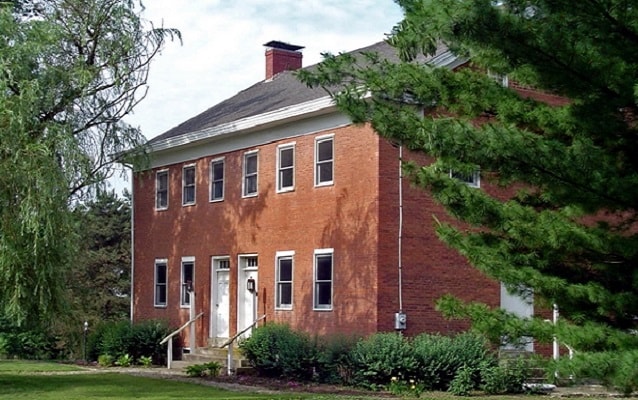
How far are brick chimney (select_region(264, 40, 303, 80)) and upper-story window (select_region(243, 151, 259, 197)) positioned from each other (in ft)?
21.9

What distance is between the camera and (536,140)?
12664mm

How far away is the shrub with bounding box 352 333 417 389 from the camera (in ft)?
71.4

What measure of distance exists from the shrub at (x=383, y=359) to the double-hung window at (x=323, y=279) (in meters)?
2.57

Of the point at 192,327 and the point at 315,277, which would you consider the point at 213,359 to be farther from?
the point at 315,277

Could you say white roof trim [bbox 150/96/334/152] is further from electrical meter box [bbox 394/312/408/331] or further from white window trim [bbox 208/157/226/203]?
electrical meter box [bbox 394/312/408/331]

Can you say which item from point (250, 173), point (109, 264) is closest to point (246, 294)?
point (250, 173)

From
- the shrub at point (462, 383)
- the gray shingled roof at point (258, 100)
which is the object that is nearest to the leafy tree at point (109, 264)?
the gray shingled roof at point (258, 100)

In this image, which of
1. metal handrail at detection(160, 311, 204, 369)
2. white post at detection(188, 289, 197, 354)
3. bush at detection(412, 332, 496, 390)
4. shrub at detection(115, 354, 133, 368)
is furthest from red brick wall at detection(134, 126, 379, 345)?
shrub at detection(115, 354, 133, 368)

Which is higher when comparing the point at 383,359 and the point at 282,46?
the point at 282,46

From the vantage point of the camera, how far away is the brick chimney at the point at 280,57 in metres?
34.3

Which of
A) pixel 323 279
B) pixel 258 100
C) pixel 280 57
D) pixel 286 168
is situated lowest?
pixel 323 279

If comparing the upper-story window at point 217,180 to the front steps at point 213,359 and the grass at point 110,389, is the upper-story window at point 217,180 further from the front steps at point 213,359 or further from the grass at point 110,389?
the grass at point 110,389

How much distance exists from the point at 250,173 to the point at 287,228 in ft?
8.19

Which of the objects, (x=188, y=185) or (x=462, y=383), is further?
(x=188, y=185)
